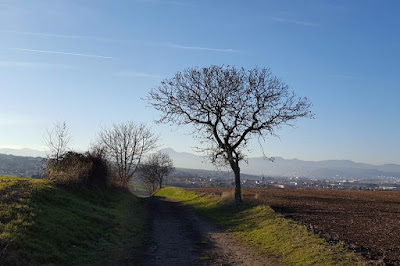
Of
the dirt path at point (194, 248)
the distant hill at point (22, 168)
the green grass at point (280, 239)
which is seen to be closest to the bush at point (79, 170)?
the distant hill at point (22, 168)

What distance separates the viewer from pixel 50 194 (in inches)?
784

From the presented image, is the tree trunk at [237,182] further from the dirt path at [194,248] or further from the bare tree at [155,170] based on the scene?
the bare tree at [155,170]

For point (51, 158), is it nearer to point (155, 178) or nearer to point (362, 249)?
point (362, 249)

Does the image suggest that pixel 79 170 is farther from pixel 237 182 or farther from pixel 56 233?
pixel 56 233

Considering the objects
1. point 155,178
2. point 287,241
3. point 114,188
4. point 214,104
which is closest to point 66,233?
point 287,241

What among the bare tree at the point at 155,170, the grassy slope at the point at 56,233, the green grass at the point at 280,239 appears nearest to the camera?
the grassy slope at the point at 56,233

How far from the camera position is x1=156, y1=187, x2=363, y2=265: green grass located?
1108cm

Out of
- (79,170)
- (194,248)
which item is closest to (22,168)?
(79,170)

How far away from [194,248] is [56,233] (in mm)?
5149

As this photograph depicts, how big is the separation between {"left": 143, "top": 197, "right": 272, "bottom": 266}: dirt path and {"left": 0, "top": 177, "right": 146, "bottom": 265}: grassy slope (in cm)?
83

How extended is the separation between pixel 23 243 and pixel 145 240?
6.16 m

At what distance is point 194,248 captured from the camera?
14383 mm

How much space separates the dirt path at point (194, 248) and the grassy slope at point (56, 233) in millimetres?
827

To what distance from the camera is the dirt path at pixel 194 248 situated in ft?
39.7
